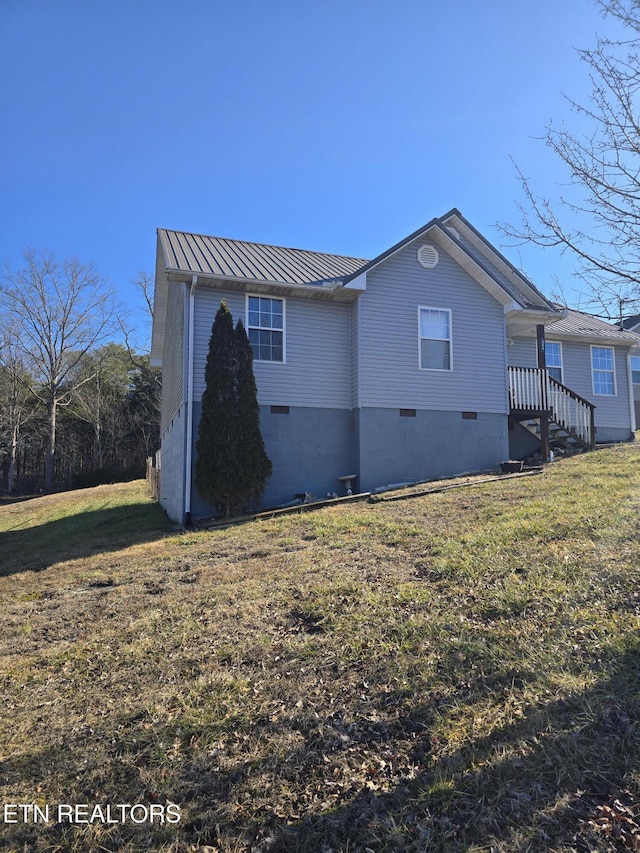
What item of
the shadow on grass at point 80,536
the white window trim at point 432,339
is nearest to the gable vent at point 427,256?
the white window trim at point 432,339

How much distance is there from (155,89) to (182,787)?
34.6ft

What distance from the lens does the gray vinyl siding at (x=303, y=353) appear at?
1120 cm

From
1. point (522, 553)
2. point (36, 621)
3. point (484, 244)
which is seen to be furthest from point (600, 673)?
point (484, 244)

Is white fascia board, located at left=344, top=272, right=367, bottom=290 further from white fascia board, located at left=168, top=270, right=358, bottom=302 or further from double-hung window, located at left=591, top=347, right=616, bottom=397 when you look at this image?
double-hung window, located at left=591, top=347, right=616, bottom=397

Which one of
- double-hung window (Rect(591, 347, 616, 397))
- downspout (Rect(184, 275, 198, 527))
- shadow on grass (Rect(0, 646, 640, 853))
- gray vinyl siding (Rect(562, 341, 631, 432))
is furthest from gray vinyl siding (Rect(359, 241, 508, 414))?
shadow on grass (Rect(0, 646, 640, 853))

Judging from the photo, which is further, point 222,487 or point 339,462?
point 339,462

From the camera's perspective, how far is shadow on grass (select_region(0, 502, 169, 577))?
30.1ft

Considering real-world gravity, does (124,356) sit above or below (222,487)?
above

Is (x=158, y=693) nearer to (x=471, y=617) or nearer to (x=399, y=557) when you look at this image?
(x=471, y=617)

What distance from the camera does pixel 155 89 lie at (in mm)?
9562

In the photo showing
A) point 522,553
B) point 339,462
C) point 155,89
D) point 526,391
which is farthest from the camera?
point 526,391

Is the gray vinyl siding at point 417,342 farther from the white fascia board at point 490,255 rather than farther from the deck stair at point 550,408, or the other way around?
the white fascia board at point 490,255

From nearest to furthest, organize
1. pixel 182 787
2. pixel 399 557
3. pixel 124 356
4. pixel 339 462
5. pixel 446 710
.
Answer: pixel 182 787
pixel 446 710
pixel 399 557
pixel 339 462
pixel 124 356

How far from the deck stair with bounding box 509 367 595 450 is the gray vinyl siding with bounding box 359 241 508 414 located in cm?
61
